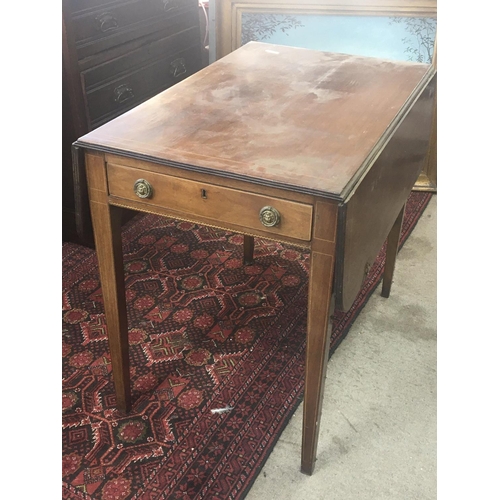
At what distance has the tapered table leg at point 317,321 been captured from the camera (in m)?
1.23

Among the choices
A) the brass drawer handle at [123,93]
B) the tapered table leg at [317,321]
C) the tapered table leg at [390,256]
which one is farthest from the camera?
the brass drawer handle at [123,93]

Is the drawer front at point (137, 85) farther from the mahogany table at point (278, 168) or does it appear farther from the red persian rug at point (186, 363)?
the mahogany table at point (278, 168)

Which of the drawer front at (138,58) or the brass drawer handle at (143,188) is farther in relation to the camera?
the drawer front at (138,58)

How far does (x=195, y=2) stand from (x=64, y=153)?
3.29ft

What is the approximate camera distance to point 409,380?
192 cm

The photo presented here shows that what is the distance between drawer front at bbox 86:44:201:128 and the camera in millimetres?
2383

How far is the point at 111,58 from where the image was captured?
2.40 m

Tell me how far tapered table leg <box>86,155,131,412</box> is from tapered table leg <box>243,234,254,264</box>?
82 centimetres

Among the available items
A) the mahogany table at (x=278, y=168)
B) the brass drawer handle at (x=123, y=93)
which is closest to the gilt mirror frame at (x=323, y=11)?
the brass drawer handle at (x=123, y=93)

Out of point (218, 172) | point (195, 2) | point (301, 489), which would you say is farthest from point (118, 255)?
point (195, 2)

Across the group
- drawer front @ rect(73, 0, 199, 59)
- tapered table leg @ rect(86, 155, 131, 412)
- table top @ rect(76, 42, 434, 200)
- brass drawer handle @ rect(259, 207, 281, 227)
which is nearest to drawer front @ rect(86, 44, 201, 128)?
drawer front @ rect(73, 0, 199, 59)

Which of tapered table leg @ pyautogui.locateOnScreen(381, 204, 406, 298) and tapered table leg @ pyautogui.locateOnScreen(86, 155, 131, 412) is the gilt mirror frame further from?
tapered table leg @ pyautogui.locateOnScreen(86, 155, 131, 412)

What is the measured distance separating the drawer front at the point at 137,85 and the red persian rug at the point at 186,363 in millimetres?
521

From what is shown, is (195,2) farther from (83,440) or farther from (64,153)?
(83,440)
